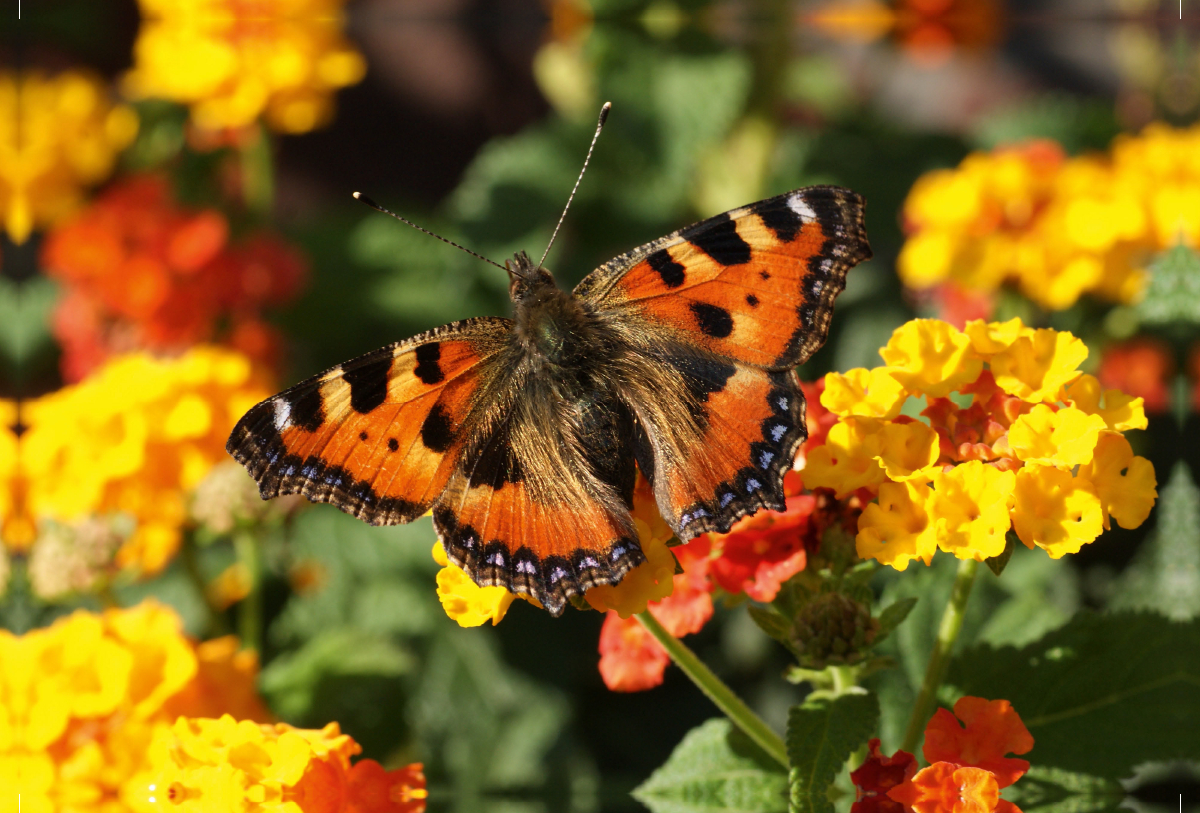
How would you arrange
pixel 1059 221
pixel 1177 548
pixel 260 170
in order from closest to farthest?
pixel 1177 548 < pixel 1059 221 < pixel 260 170

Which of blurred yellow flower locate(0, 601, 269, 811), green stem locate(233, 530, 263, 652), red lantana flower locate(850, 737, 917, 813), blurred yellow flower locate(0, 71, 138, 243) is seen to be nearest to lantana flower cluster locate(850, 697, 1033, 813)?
red lantana flower locate(850, 737, 917, 813)

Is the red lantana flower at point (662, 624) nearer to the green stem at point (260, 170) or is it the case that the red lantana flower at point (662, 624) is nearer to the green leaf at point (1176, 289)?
the green leaf at point (1176, 289)

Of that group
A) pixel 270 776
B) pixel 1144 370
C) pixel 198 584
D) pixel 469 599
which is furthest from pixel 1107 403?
pixel 198 584

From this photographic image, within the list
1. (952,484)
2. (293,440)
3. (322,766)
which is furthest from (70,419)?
(952,484)

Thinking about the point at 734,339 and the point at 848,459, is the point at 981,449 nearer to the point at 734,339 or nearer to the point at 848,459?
the point at 848,459

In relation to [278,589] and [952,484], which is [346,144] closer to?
[278,589]

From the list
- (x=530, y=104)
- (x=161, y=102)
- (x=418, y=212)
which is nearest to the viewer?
(x=161, y=102)
